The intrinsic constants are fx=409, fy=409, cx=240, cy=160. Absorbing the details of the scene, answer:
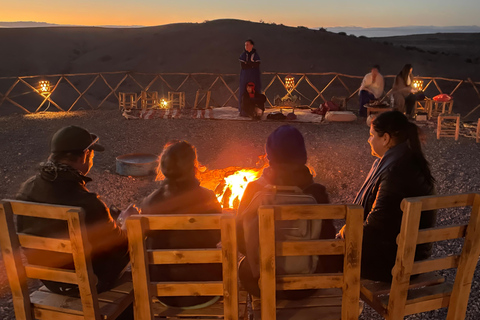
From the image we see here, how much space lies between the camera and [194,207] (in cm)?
256

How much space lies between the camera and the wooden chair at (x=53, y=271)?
2.18 meters

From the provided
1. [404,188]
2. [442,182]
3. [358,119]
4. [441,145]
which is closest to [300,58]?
[358,119]

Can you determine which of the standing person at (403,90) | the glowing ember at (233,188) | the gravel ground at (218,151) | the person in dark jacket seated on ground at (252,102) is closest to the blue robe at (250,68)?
the person in dark jacket seated on ground at (252,102)

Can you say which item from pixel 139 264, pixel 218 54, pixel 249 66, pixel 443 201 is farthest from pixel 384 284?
pixel 218 54

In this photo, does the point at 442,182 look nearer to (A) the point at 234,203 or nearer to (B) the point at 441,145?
(B) the point at 441,145

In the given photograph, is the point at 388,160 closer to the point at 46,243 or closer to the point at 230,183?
the point at 46,243

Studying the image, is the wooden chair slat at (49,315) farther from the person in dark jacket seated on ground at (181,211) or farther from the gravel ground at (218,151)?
the gravel ground at (218,151)

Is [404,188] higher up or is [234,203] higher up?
[404,188]

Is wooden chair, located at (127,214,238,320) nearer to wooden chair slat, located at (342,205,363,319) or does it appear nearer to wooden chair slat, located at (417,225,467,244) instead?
wooden chair slat, located at (342,205,363,319)

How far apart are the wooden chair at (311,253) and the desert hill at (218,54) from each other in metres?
27.6

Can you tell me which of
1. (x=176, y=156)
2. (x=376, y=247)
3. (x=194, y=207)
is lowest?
(x=376, y=247)

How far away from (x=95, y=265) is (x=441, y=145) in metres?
8.18

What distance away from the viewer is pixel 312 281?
2326 millimetres

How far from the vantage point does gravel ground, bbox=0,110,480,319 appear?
625 cm
